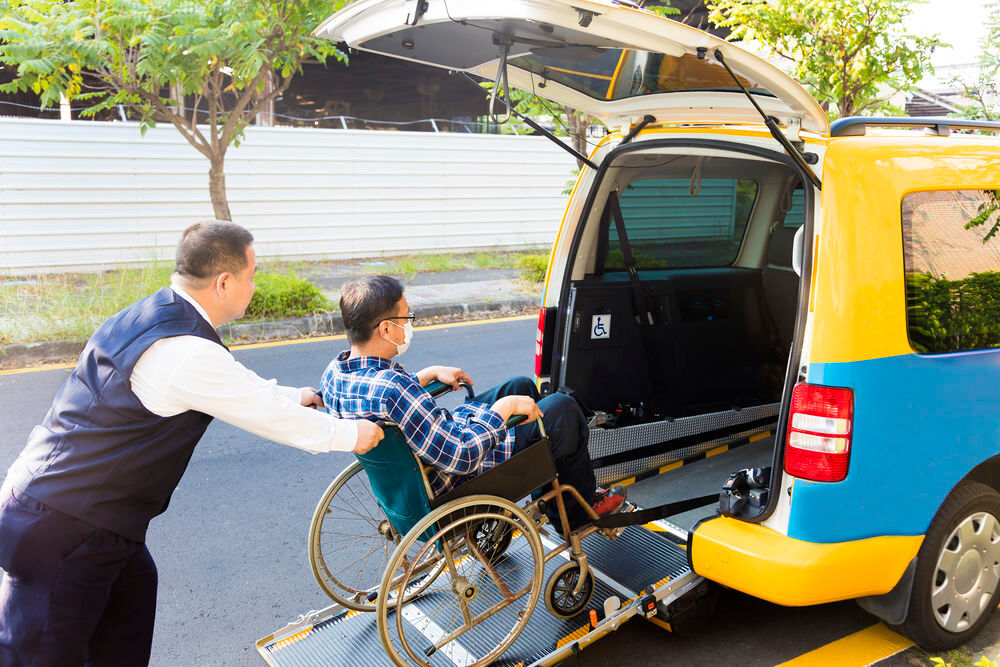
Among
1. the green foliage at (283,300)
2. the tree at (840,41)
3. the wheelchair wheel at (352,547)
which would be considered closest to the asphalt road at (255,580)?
the wheelchair wheel at (352,547)

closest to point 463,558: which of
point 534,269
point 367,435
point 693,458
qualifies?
point 367,435

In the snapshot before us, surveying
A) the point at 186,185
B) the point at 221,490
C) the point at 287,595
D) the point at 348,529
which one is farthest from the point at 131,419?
the point at 186,185

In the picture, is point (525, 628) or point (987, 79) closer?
point (525, 628)

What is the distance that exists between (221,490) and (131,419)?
2.60m

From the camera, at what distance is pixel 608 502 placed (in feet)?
11.2

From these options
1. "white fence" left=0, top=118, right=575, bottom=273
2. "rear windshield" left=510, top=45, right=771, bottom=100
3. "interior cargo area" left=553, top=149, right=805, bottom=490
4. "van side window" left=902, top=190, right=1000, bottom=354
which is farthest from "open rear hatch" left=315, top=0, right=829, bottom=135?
"white fence" left=0, top=118, right=575, bottom=273

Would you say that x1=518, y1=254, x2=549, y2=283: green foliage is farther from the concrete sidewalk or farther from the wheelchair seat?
the wheelchair seat

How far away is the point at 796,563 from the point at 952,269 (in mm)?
1204

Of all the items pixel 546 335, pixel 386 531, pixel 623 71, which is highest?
pixel 623 71

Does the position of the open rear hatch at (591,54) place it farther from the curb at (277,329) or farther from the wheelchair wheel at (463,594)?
the curb at (277,329)

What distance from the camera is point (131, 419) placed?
2.22 m

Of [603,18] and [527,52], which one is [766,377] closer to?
[527,52]

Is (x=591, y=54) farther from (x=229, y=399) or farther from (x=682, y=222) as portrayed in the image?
(x=229, y=399)

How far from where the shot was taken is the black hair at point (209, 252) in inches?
92.7
